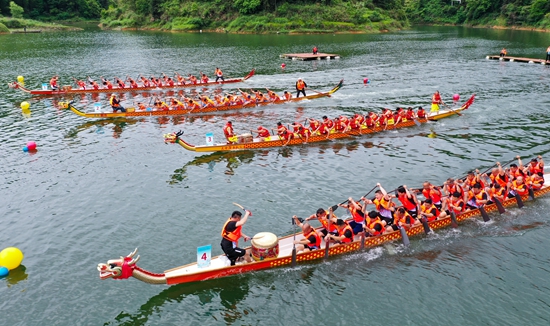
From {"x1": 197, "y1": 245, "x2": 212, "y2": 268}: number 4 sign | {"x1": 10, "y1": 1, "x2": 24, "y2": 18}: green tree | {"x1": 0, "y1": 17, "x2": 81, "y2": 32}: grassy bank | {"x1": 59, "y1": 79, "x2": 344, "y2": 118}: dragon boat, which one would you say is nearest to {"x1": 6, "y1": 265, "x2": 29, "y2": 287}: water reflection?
{"x1": 197, "y1": 245, "x2": 212, "y2": 268}: number 4 sign

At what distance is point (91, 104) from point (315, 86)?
72.7 feet

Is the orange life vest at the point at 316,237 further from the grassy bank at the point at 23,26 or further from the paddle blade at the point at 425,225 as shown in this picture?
the grassy bank at the point at 23,26

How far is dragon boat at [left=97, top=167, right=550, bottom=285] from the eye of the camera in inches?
484

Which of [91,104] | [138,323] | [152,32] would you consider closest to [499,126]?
[138,323]

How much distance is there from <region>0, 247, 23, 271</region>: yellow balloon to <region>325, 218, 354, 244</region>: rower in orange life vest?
11481mm

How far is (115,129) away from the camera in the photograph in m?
30.4

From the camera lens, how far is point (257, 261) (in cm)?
1454

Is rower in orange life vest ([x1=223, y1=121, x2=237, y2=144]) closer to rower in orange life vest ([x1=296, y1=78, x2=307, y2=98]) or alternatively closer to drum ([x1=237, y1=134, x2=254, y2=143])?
drum ([x1=237, y1=134, x2=254, y2=143])

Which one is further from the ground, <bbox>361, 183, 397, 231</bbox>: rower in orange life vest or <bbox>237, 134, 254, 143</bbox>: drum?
<bbox>237, 134, 254, 143</bbox>: drum

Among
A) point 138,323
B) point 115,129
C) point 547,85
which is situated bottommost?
point 138,323

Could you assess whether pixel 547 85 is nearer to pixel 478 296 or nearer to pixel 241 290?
pixel 478 296

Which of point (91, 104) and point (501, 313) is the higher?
point (91, 104)

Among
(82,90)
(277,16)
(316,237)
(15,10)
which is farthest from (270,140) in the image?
(15,10)

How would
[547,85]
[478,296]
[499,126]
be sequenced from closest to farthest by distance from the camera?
[478,296]
[499,126]
[547,85]
